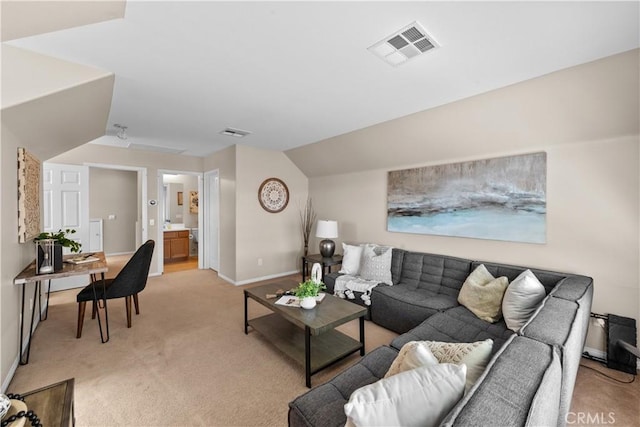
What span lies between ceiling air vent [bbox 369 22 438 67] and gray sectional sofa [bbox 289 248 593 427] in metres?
1.82

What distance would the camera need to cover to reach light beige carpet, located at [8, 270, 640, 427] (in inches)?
70.4

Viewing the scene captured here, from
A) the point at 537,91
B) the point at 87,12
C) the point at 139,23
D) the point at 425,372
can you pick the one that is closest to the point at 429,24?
the point at 537,91

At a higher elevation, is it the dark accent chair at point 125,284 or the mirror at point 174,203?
the mirror at point 174,203

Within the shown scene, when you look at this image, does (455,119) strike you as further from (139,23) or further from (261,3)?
(139,23)

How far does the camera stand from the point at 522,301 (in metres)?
2.16

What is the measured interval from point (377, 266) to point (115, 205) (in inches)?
277

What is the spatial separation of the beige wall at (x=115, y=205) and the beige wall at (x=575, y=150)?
7.06 m

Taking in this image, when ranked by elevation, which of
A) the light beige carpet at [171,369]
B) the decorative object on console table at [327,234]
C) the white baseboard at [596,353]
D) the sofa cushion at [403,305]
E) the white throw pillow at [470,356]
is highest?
the decorative object on console table at [327,234]

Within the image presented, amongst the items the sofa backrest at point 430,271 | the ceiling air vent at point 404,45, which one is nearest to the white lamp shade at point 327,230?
the sofa backrest at point 430,271

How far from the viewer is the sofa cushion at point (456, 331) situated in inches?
79.1

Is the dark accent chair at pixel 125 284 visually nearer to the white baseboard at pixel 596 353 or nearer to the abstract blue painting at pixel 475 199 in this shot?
the abstract blue painting at pixel 475 199

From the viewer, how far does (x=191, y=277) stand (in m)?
5.09

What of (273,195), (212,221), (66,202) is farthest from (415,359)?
(66,202)

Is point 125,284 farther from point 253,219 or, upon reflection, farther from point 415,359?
point 415,359
